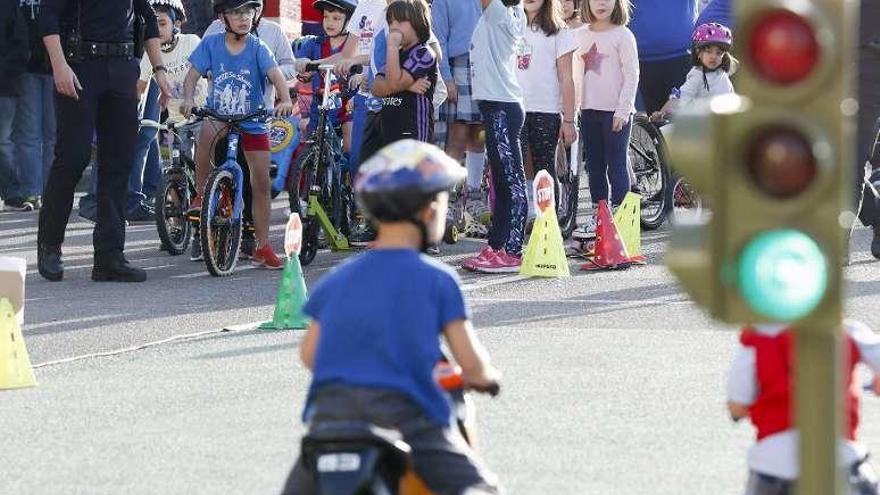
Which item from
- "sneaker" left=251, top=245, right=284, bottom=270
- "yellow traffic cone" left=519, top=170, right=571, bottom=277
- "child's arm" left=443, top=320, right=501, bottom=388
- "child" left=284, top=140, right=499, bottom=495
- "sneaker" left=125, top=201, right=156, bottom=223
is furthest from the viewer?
"sneaker" left=125, top=201, right=156, bottom=223

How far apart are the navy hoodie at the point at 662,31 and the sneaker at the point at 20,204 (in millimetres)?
5561

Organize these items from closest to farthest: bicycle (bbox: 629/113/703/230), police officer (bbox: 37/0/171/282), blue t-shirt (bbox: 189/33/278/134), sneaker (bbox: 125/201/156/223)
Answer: police officer (bbox: 37/0/171/282) → blue t-shirt (bbox: 189/33/278/134) → bicycle (bbox: 629/113/703/230) → sneaker (bbox: 125/201/156/223)

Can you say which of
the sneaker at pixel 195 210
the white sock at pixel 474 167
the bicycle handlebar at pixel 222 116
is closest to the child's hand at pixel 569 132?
the white sock at pixel 474 167

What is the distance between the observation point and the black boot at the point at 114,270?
1391 centimetres

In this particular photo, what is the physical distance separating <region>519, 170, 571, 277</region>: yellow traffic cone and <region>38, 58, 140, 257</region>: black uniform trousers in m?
2.51

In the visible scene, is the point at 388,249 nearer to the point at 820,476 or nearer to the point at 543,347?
the point at 820,476

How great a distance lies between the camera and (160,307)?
1262 cm

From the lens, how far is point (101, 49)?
13.4 metres

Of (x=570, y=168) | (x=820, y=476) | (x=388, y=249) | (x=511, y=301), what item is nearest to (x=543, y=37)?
(x=570, y=168)

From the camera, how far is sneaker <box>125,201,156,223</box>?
61.7 feet

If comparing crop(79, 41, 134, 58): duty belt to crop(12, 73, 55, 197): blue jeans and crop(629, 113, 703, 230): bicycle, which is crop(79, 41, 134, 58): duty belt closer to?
crop(629, 113, 703, 230): bicycle

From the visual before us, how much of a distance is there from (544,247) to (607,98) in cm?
194

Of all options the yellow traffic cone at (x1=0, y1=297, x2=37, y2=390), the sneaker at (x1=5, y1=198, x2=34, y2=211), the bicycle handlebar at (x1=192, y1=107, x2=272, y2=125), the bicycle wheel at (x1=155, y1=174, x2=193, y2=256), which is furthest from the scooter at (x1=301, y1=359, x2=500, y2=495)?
the sneaker at (x1=5, y1=198, x2=34, y2=211)

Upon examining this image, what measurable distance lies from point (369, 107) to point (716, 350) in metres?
4.56
